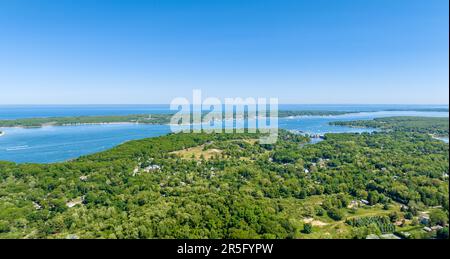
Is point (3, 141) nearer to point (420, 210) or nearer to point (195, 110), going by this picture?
point (195, 110)
